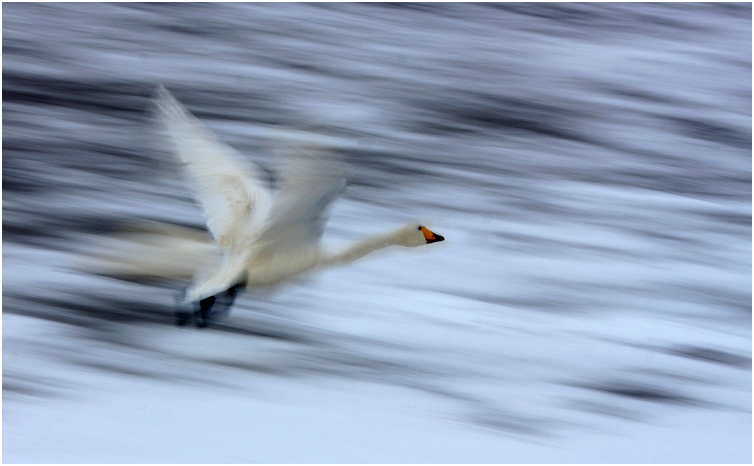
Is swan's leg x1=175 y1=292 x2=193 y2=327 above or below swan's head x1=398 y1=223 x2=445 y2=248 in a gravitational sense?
below

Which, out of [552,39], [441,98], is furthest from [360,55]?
[552,39]

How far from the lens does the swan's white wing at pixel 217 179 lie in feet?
11.9

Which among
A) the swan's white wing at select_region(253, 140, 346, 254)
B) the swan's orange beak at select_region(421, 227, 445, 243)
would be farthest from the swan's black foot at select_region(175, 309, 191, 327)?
the swan's orange beak at select_region(421, 227, 445, 243)

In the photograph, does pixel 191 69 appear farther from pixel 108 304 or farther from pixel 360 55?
pixel 108 304

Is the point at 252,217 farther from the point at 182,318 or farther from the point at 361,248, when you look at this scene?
the point at 182,318

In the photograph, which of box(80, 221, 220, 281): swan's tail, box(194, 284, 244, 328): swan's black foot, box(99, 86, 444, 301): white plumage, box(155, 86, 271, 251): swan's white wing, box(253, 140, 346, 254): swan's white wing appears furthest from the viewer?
box(194, 284, 244, 328): swan's black foot

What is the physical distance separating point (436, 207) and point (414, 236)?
6.34 ft

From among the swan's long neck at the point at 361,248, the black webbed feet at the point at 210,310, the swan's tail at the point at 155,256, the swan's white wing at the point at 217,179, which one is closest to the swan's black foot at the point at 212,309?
the black webbed feet at the point at 210,310

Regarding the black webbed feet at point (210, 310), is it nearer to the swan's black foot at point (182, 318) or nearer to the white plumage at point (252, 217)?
the swan's black foot at point (182, 318)

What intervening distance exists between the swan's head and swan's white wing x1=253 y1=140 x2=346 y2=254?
0.50 m

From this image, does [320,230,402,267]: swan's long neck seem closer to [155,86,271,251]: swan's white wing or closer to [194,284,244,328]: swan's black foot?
[155,86,271,251]: swan's white wing

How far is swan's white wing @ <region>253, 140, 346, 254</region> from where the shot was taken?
2.96m

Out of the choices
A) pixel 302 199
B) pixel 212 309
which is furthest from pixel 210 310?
pixel 302 199

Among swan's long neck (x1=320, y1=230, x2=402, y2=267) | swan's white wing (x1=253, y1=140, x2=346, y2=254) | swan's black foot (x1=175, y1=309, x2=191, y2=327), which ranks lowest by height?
swan's black foot (x1=175, y1=309, x2=191, y2=327)
